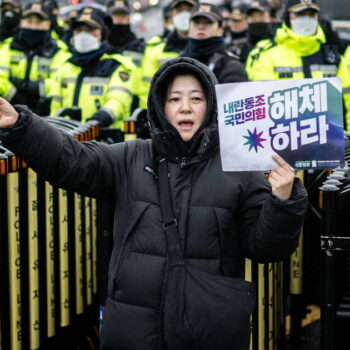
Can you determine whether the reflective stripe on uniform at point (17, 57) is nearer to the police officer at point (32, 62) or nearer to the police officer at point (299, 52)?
the police officer at point (32, 62)

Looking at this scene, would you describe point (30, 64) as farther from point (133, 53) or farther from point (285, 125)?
point (285, 125)

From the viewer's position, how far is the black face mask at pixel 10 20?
33.8 feet

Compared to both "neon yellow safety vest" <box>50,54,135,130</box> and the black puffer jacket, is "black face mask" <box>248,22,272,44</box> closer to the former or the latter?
"neon yellow safety vest" <box>50,54,135,130</box>

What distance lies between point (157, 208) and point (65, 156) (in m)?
0.42

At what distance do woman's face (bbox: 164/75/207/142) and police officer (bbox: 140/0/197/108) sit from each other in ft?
17.2

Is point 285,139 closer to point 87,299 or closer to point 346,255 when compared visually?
point 346,255

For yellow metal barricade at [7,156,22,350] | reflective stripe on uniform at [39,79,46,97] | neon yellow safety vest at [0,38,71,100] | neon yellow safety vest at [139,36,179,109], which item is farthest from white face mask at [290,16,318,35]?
yellow metal barricade at [7,156,22,350]

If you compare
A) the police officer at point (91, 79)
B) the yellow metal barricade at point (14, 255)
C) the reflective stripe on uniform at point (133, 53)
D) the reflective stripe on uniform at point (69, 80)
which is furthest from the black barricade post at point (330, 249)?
the reflective stripe on uniform at point (133, 53)

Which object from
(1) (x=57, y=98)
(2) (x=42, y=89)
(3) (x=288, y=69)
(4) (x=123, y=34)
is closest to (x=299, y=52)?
(3) (x=288, y=69)

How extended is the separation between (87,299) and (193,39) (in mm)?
2920

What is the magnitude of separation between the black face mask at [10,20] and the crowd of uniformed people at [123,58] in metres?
1.25

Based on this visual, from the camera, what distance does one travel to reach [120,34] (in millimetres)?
10188

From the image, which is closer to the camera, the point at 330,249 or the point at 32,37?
the point at 330,249

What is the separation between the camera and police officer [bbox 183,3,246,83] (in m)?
5.99
